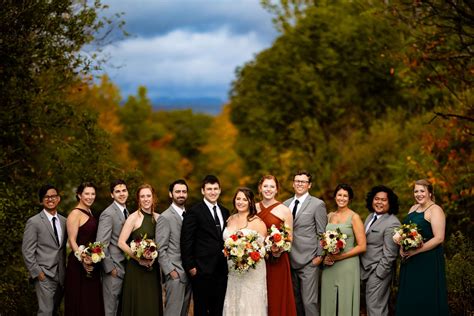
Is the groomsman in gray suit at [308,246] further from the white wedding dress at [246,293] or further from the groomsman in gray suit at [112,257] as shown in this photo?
the groomsman in gray suit at [112,257]

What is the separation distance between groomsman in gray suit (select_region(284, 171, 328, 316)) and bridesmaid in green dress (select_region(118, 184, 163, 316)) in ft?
6.52

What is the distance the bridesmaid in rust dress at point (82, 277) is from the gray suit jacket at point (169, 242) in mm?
1004

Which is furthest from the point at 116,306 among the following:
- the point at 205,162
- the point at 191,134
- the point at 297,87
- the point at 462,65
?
the point at 191,134

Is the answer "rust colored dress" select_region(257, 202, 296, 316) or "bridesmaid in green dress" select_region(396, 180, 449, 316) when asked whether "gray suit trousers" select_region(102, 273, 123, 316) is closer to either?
"rust colored dress" select_region(257, 202, 296, 316)

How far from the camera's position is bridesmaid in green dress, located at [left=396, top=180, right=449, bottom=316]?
9859 millimetres

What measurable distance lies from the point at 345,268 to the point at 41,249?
4.27m

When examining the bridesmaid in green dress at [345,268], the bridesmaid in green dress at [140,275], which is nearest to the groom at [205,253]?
the bridesmaid in green dress at [140,275]

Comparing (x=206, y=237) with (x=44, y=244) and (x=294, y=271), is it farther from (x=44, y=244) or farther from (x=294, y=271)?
(x=44, y=244)

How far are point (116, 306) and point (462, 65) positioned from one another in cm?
930

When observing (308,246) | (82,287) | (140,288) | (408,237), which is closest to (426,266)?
(408,237)

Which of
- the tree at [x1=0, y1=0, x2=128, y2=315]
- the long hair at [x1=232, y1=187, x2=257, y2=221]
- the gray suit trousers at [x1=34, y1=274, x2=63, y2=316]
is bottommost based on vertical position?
the gray suit trousers at [x1=34, y1=274, x2=63, y2=316]

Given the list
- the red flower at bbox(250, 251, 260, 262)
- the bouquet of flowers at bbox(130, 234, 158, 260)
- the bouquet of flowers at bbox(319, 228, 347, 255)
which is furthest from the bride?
the bouquet of flowers at bbox(130, 234, 158, 260)

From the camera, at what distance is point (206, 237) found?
32.5 ft

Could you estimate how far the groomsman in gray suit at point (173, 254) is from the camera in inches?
390
